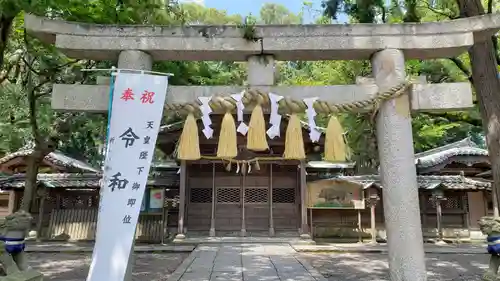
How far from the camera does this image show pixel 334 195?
51.4 feet

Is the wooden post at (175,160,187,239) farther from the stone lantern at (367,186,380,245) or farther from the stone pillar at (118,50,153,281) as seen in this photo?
the stone pillar at (118,50,153,281)

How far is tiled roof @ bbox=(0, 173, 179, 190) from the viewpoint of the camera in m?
15.7

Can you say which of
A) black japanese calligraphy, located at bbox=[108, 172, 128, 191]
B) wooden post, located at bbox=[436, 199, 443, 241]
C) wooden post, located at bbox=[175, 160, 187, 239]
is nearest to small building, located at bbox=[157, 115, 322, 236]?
wooden post, located at bbox=[175, 160, 187, 239]

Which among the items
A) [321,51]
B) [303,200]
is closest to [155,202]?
[303,200]

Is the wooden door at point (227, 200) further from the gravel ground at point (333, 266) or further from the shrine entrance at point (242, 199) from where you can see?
the gravel ground at point (333, 266)

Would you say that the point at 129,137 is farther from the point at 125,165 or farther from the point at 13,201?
the point at 13,201

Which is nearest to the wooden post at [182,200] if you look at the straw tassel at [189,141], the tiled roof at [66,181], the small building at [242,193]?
the small building at [242,193]

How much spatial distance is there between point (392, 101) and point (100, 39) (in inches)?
143

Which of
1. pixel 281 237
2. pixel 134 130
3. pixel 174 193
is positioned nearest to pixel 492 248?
pixel 134 130

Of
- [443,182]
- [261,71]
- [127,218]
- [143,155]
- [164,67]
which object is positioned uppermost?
[164,67]

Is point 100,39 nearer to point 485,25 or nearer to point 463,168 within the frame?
point 485,25

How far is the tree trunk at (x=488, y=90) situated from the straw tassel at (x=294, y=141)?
387cm

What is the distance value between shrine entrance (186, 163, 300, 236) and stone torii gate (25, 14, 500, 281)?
1073 cm

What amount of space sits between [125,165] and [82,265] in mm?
6976
